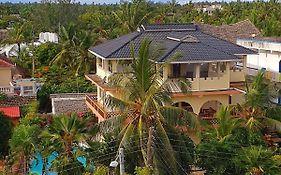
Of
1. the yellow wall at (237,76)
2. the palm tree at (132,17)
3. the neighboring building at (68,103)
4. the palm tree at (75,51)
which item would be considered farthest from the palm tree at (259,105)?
the palm tree at (132,17)

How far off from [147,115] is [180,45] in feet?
27.1

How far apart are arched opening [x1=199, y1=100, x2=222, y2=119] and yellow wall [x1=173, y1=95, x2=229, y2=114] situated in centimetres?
48

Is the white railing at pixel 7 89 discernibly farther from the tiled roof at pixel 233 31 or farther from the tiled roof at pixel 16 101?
the tiled roof at pixel 233 31

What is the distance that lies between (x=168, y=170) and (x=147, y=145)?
120cm

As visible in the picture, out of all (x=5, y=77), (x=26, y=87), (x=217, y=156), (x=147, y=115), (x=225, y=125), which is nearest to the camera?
(x=147, y=115)

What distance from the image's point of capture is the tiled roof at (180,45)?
23016 mm

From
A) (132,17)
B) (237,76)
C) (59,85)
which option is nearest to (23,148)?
(237,76)

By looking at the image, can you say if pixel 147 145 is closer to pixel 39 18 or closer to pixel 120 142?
pixel 120 142

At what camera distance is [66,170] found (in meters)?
18.3

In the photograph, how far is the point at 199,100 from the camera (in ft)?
77.9

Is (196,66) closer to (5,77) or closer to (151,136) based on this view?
(151,136)

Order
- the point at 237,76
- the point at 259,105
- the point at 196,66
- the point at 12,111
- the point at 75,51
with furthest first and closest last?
the point at 75,51 < the point at 12,111 < the point at 237,76 < the point at 196,66 < the point at 259,105

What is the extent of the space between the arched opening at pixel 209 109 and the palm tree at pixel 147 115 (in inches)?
296

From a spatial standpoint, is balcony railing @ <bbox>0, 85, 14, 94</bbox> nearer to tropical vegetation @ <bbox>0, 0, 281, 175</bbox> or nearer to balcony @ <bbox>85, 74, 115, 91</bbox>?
tropical vegetation @ <bbox>0, 0, 281, 175</bbox>
